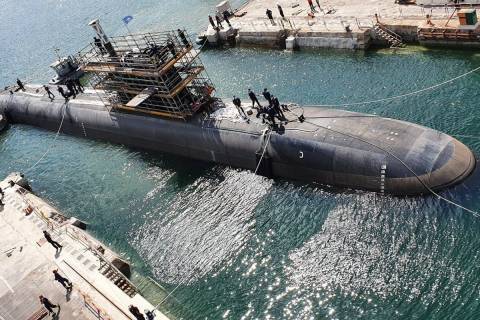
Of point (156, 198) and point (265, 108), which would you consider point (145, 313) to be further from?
point (265, 108)

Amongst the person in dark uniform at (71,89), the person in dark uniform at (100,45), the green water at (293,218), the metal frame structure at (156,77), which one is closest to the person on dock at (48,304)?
the green water at (293,218)

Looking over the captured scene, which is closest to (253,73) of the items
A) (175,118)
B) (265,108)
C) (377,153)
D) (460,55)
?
(175,118)

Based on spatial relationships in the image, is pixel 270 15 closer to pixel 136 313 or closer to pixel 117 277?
pixel 117 277

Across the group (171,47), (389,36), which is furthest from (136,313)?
(389,36)

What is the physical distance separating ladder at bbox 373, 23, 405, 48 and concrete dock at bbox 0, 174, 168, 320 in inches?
1255

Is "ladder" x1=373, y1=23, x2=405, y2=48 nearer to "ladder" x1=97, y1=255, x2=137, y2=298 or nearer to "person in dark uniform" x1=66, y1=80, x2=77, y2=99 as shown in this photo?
"person in dark uniform" x1=66, y1=80, x2=77, y2=99

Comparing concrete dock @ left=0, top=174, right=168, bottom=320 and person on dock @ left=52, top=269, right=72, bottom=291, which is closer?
concrete dock @ left=0, top=174, right=168, bottom=320

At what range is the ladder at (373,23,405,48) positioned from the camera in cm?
4416

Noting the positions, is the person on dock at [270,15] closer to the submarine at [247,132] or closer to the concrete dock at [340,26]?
the concrete dock at [340,26]

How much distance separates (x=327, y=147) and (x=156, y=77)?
46.5ft

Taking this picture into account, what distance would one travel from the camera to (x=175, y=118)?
38781 millimetres

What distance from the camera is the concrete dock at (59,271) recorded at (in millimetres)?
25422

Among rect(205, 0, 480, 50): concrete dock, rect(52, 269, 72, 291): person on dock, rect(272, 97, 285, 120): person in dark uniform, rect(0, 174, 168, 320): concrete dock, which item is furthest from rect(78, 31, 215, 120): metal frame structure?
rect(205, 0, 480, 50): concrete dock

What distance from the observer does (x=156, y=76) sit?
3509 cm
